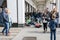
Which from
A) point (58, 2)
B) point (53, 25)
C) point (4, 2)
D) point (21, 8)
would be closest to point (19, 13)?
point (21, 8)

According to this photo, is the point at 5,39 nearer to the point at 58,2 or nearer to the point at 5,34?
the point at 5,34

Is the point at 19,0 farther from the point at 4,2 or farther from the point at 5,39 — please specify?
the point at 5,39

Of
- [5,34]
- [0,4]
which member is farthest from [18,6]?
[5,34]

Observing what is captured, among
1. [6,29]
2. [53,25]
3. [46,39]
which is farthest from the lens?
[6,29]

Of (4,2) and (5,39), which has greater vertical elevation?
(4,2)

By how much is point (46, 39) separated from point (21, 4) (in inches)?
328

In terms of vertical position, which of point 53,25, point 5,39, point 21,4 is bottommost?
point 5,39

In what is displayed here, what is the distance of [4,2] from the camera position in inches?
847

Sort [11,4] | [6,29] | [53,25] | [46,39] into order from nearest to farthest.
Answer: [53,25] → [46,39] → [6,29] → [11,4]

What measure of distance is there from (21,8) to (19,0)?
2.50ft

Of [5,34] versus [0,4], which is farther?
[0,4]

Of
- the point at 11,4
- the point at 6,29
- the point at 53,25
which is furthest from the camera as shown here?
the point at 11,4

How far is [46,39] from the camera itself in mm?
13039

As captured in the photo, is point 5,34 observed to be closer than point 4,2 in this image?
Yes
